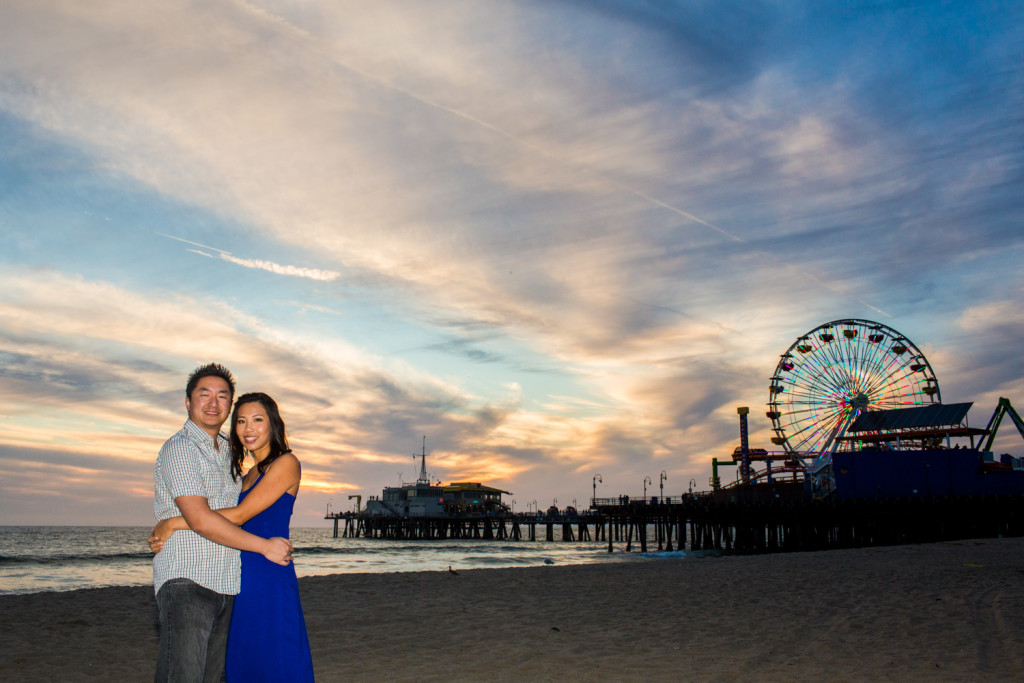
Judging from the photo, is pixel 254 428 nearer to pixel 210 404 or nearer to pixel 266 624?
pixel 210 404

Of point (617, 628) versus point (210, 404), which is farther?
point (617, 628)

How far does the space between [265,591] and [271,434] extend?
76 centimetres

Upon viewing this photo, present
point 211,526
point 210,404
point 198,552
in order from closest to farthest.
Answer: point 211,526, point 198,552, point 210,404

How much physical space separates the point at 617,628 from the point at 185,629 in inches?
349

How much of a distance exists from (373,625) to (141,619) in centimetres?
482

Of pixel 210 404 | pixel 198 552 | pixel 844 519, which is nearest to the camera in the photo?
pixel 198 552

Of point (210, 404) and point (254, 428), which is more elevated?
point (210, 404)

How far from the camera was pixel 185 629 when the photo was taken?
324 cm

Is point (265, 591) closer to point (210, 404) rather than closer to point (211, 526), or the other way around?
point (211, 526)

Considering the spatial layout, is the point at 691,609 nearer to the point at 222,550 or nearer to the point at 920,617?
the point at 920,617

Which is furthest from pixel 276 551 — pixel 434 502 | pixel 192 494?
pixel 434 502

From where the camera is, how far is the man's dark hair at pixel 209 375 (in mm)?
3607

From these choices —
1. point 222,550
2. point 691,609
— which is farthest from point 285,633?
point 691,609

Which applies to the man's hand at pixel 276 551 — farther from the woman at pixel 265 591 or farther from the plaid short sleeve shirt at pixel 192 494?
the plaid short sleeve shirt at pixel 192 494
